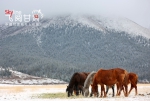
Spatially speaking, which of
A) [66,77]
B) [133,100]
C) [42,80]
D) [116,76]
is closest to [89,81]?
[116,76]

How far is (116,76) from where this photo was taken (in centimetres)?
2816

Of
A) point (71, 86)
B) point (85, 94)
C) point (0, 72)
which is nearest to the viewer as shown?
point (85, 94)

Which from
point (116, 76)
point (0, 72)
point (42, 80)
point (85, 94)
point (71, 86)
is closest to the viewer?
point (116, 76)

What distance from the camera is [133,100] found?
75.6ft

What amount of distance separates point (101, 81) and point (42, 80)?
151375 mm

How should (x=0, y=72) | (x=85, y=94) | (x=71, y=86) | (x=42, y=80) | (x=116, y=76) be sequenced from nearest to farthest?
(x=116, y=76) < (x=85, y=94) < (x=71, y=86) < (x=42, y=80) < (x=0, y=72)

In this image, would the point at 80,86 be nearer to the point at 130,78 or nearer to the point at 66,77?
the point at 130,78

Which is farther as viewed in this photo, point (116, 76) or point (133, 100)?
point (116, 76)

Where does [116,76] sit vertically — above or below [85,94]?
above

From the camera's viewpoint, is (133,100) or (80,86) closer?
(133,100)

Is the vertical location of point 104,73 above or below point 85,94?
above

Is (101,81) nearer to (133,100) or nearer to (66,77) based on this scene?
(133,100)

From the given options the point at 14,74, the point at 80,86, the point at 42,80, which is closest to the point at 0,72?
the point at 14,74

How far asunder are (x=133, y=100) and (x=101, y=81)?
237 inches
